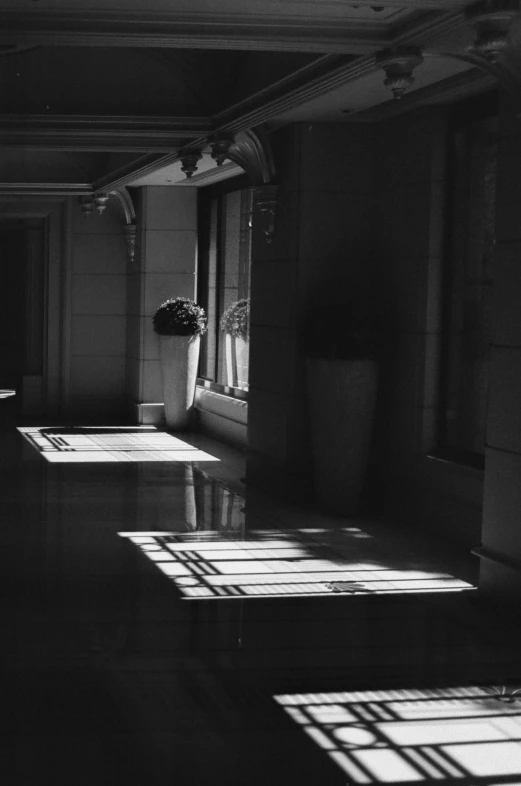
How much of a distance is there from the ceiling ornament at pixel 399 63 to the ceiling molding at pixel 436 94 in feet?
4.03

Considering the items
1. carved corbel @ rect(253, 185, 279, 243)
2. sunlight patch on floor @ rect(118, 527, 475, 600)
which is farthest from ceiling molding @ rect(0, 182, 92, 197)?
sunlight patch on floor @ rect(118, 527, 475, 600)

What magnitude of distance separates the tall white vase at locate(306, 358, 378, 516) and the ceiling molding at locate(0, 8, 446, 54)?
270cm

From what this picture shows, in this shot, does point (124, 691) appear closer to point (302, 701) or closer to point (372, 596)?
point (302, 701)

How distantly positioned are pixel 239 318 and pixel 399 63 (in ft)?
20.7

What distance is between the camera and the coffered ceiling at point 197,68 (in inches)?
193

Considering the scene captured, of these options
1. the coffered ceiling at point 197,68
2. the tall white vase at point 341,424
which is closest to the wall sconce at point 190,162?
the coffered ceiling at point 197,68

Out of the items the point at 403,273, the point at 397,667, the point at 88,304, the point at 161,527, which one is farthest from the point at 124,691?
the point at 88,304

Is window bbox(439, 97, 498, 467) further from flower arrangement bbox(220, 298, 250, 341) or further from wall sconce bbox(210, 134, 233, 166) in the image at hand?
flower arrangement bbox(220, 298, 250, 341)

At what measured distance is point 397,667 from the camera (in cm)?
454

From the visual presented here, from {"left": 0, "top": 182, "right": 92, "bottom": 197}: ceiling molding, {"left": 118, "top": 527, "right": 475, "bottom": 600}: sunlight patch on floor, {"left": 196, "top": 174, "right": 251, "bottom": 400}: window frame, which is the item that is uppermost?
{"left": 0, "top": 182, "right": 92, "bottom": 197}: ceiling molding

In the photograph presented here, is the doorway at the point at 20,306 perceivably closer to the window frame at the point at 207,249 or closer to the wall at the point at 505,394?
the window frame at the point at 207,249

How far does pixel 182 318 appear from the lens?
12375 millimetres

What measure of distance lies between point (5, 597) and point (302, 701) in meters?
1.96

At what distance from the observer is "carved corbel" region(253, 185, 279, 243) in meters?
8.48
